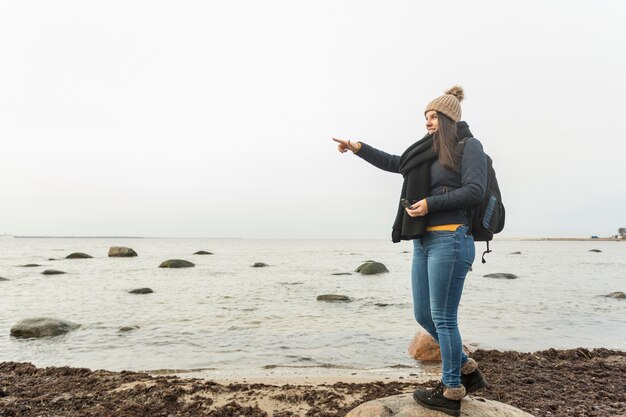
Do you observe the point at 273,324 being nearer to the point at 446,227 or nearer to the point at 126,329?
the point at 126,329

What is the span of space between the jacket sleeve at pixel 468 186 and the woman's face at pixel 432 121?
0.37 m

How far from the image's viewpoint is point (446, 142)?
362 cm

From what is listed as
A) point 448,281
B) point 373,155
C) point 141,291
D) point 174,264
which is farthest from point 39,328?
point 174,264

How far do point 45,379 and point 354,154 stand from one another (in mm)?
5615

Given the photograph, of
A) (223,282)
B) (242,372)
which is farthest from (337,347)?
(223,282)

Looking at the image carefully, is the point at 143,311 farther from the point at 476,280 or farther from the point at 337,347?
the point at 476,280

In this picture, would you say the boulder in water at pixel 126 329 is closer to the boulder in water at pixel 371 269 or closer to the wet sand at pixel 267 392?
the wet sand at pixel 267 392

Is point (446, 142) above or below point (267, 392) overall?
above

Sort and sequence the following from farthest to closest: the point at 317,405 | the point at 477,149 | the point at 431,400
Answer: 1. the point at 317,405
2. the point at 431,400
3. the point at 477,149

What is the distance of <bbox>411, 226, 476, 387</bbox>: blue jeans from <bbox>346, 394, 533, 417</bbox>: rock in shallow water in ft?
1.23

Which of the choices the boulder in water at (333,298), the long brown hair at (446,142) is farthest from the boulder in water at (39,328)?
the long brown hair at (446,142)

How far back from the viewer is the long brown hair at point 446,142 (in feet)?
11.8

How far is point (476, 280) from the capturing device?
23406 mm

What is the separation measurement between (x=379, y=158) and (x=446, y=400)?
243 centimetres
